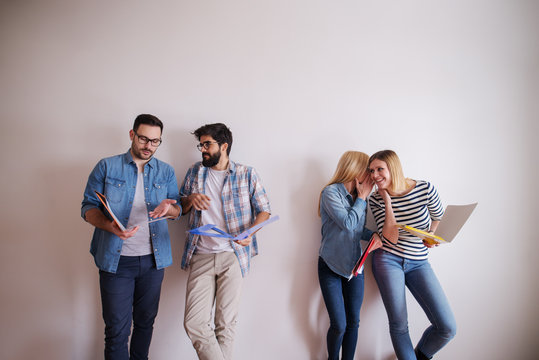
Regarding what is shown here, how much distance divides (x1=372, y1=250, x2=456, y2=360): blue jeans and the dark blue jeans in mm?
1708

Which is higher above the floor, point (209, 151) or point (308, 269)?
point (209, 151)

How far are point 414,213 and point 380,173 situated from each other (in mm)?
403

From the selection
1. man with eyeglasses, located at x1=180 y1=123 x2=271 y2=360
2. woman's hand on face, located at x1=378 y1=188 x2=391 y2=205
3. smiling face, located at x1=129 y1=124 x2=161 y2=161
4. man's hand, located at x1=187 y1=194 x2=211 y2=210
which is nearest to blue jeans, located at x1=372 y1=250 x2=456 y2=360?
woman's hand on face, located at x1=378 y1=188 x2=391 y2=205

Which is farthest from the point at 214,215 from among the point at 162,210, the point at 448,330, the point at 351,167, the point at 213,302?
the point at 448,330

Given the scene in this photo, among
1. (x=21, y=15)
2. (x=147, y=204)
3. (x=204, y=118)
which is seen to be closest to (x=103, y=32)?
(x=21, y=15)

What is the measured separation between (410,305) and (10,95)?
4.03 m

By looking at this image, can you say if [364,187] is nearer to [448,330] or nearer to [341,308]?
[341,308]

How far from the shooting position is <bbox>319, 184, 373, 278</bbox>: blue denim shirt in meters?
1.66

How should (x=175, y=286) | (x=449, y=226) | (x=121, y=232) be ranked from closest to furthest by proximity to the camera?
(x=121, y=232) < (x=449, y=226) < (x=175, y=286)

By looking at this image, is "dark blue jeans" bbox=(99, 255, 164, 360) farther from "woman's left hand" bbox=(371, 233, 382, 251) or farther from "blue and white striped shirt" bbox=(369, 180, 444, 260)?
"blue and white striped shirt" bbox=(369, 180, 444, 260)

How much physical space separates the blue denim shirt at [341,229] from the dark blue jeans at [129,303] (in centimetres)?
129

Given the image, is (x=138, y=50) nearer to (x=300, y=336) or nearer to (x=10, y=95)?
(x=10, y=95)

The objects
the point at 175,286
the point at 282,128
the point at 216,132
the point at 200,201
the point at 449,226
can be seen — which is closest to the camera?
the point at 449,226

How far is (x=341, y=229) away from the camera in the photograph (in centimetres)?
179
